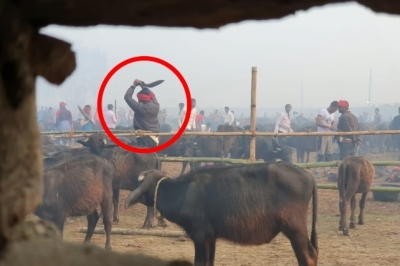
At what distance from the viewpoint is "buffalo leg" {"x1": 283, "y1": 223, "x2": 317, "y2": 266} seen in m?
8.01

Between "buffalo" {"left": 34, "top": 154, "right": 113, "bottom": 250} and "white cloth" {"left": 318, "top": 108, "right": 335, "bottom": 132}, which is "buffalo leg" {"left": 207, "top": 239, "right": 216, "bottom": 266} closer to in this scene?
"buffalo" {"left": 34, "top": 154, "right": 113, "bottom": 250}

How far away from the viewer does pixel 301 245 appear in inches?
317

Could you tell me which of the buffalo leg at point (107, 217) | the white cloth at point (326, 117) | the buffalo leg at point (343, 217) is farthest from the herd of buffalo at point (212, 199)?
the white cloth at point (326, 117)

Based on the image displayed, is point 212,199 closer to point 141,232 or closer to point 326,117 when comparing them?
point 141,232

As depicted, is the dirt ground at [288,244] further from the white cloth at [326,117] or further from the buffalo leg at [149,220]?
the white cloth at [326,117]

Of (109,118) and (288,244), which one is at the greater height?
(109,118)

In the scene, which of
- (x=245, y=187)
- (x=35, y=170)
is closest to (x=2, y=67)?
(x=35, y=170)

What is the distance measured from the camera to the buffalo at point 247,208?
811 centimetres

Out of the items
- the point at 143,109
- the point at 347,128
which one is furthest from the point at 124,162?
the point at 347,128

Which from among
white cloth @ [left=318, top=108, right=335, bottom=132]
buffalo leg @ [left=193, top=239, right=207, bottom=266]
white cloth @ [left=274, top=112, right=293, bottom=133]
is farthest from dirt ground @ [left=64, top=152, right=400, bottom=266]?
white cloth @ [left=274, top=112, right=293, bottom=133]

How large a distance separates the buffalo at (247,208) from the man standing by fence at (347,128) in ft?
22.0

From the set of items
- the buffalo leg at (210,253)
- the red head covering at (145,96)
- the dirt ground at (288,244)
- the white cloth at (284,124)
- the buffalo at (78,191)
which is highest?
the red head covering at (145,96)

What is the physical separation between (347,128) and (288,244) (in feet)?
18.0

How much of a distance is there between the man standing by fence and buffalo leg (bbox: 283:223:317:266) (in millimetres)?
7228
